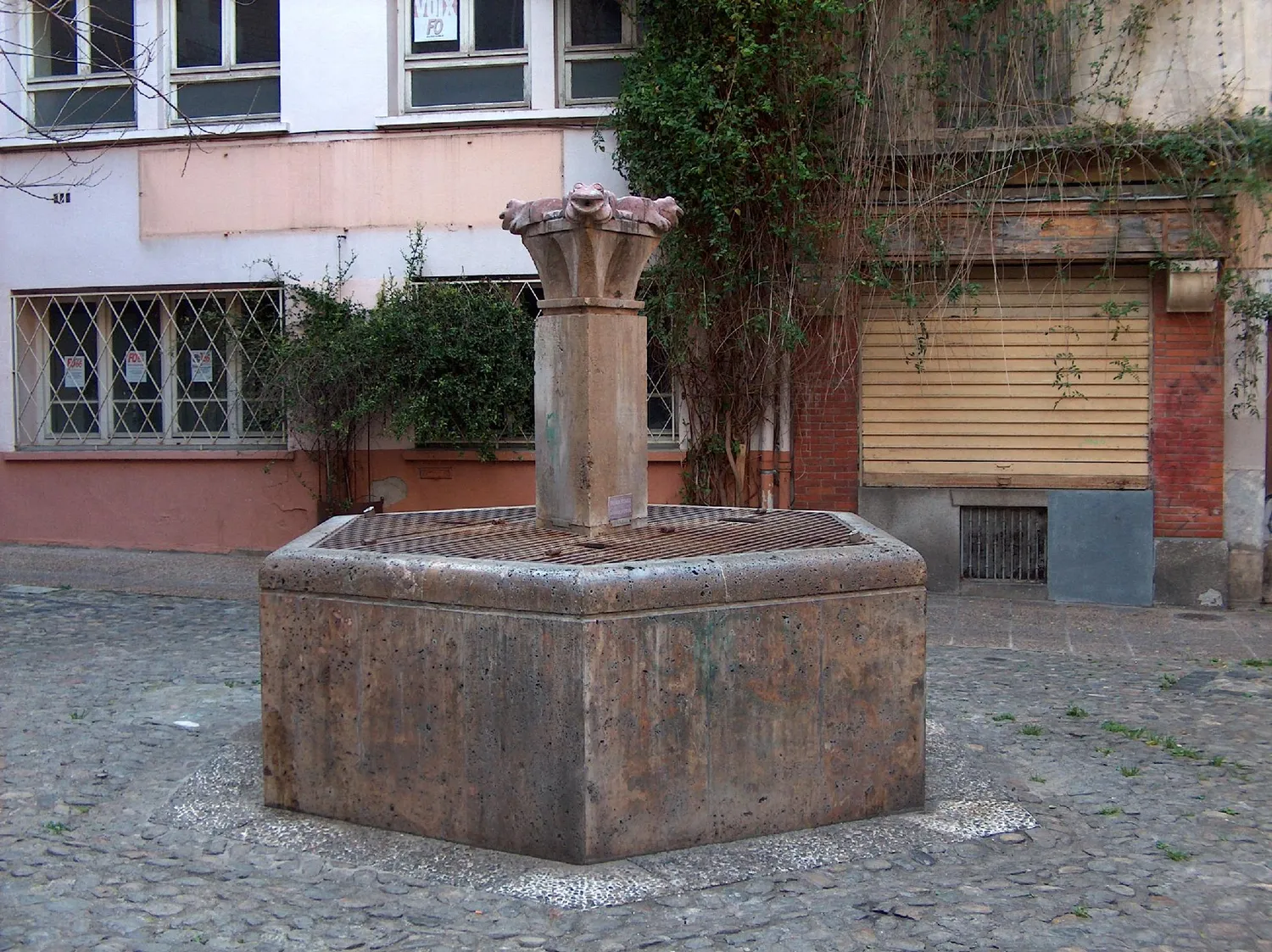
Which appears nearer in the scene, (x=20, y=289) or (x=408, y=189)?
(x=408, y=189)

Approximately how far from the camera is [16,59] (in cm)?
1236

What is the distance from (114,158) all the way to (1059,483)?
30.0 ft

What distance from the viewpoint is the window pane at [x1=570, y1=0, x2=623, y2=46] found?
11.2 metres

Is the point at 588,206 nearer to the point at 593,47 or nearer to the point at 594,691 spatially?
the point at 594,691

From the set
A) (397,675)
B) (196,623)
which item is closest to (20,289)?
(196,623)

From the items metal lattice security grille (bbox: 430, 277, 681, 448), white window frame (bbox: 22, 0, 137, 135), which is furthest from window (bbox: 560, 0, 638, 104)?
white window frame (bbox: 22, 0, 137, 135)

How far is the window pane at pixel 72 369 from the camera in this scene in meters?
12.2

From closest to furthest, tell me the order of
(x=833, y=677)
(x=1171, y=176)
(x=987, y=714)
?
(x=833, y=677), (x=987, y=714), (x=1171, y=176)

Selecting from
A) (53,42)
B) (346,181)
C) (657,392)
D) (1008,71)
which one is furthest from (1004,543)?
(53,42)

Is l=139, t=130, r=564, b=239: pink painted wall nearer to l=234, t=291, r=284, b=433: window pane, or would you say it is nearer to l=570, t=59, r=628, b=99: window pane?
l=570, t=59, r=628, b=99: window pane

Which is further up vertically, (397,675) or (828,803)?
(397,675)

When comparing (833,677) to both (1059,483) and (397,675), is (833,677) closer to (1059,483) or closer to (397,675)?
(397,675)

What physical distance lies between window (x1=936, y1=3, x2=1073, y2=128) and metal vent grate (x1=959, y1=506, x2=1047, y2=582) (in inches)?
128

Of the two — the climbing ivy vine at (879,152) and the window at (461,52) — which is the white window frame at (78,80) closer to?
the window at (461,52)
